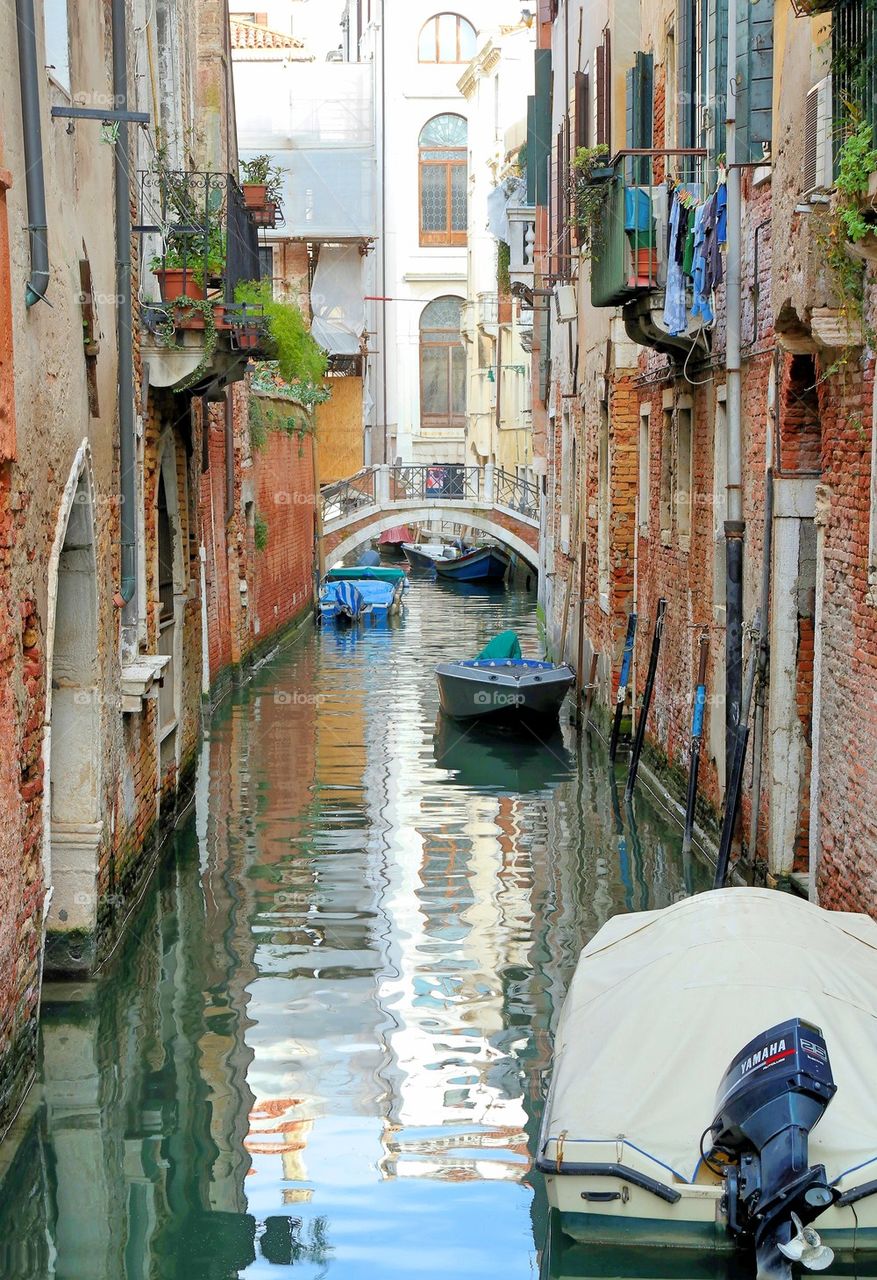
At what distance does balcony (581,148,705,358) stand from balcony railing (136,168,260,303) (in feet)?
8.33

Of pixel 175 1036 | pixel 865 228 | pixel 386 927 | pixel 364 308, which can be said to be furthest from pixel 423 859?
pixel 364 308

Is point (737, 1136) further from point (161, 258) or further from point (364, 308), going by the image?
point (364, 308)

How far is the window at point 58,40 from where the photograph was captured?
799cm

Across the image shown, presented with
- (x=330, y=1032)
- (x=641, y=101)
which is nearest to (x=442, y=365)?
(x=641, y=101)

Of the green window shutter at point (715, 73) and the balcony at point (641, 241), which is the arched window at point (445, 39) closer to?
the balcony at point (641, 241)

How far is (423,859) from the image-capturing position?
11.6m

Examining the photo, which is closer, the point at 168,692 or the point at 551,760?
the point at 168,692

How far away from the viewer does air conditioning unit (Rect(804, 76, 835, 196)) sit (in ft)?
22.8

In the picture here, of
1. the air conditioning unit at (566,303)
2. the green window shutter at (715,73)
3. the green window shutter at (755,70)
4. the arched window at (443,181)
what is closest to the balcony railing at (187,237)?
the green window shutter at (715,73)

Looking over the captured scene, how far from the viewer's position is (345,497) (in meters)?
32.6

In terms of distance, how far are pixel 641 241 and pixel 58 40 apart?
4641 millimetres

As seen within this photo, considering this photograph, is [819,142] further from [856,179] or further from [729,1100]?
[729,1100]

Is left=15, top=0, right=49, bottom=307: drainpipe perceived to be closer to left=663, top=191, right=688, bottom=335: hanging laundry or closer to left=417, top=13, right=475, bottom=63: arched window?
left=663, top=191, right=688, bottom=335: hanging laundry

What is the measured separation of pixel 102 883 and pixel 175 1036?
1.12m
